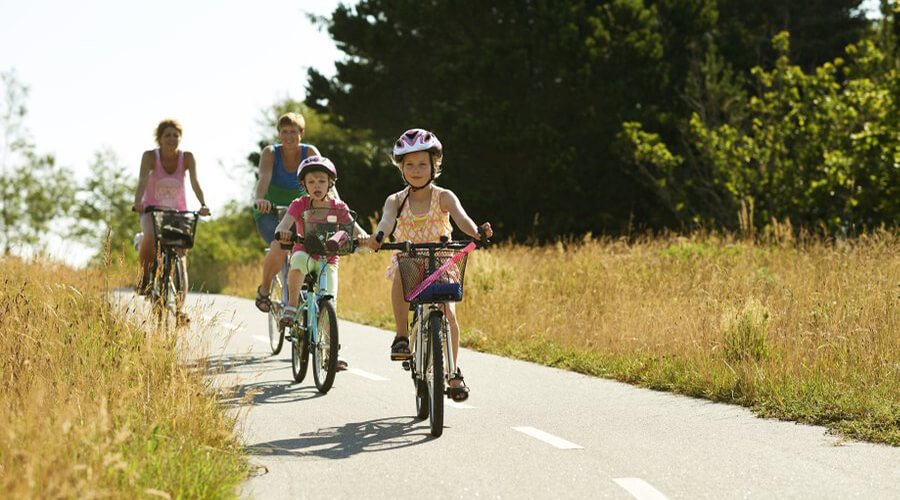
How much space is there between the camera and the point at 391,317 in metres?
15.1

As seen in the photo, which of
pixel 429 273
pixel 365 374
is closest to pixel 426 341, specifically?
pixel 429 273

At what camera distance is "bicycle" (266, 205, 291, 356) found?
10141 mm

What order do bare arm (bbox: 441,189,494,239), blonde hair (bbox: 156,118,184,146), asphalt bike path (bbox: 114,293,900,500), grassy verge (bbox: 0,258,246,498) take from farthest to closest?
blonde hair (bbox: 156,118,184,146), bare arm (bbox: 441,189,494,239), asphalt bike path (bbox: 114,293,900,500), grassy verge (bbox: 0,258,246,498)

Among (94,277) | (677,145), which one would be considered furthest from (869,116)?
(94,277)

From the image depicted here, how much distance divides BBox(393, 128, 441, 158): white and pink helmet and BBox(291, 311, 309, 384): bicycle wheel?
2.35 metres

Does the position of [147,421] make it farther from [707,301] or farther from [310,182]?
[707,301]

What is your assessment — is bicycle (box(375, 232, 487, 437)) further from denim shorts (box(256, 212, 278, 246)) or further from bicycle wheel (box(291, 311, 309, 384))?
denim shorts (box(256, 212, 278, 246))

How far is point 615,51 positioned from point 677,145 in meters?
3.46

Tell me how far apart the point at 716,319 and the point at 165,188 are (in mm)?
5683

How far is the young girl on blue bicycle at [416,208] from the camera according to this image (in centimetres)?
711

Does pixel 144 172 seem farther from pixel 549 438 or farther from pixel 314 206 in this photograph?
pixel 549 438

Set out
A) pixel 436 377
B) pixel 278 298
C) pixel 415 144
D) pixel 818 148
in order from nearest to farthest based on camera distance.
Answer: pixel 436 377, pixel 415 144, pixel 278 298, pixel 818 148

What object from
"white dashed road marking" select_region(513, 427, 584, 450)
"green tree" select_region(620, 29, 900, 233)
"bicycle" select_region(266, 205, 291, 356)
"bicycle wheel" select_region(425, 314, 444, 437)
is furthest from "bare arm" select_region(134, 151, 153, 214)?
"green tree" select_region(620, 29, 900, 233)

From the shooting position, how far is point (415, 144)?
279 inches
